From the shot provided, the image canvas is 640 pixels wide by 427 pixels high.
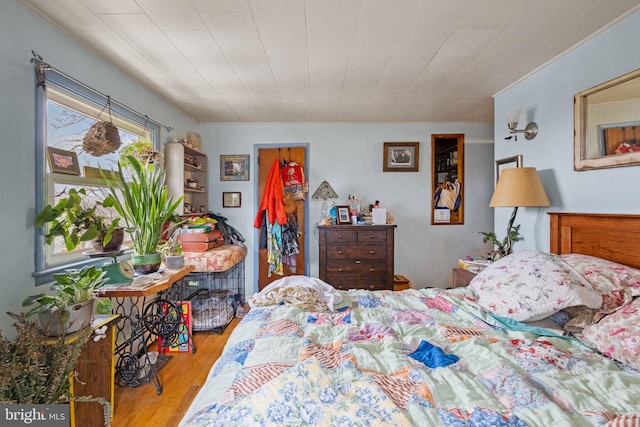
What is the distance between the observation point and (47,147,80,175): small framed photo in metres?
1.72

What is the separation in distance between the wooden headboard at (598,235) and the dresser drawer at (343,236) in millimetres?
1833

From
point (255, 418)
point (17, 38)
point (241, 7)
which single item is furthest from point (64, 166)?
point (255, 418)

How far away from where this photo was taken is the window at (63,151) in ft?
5.39

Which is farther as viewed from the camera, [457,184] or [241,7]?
[457,184]

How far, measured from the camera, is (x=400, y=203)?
13.0 feet

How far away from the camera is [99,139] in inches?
73.8

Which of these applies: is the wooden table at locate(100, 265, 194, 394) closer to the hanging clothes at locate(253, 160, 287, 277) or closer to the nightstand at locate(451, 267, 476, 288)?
the hanging clothes at locate(253, 160, 287, 277)

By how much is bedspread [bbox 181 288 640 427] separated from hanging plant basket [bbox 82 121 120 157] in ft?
5.01

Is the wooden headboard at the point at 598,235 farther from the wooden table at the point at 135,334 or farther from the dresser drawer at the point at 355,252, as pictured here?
the wooden table at the point at 135,334

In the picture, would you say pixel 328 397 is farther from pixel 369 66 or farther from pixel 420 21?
pixel 369 66

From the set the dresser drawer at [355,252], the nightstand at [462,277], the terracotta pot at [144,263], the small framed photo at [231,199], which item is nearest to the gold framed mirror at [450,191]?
the dresser drawer at [355,252]

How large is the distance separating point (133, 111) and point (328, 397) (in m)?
2.78

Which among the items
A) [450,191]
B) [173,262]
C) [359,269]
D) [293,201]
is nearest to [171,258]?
[173,262]

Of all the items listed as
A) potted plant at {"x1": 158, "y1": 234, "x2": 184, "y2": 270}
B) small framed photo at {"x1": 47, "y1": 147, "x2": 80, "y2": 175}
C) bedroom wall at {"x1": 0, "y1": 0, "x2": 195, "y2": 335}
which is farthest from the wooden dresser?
bedroom wall at {"x1": 0, "y1": 0, "x2": 195, "y2": 335}
